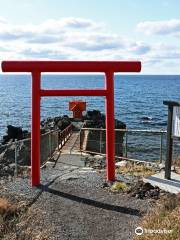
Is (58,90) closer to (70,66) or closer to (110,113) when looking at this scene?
(70,66)

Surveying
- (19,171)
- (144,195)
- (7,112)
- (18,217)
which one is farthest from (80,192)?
(7,112)

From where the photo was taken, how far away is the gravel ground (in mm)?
8750

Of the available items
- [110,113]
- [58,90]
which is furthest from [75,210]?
[58,90]

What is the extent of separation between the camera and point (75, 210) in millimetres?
10273

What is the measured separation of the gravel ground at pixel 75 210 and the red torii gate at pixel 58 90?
0.70m

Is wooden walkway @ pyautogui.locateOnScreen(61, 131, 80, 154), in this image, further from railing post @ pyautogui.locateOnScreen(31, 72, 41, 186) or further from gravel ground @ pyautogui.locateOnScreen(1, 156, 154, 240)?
railing post @ pyautogui.locateOnScreen(31, 72, 41, 186)

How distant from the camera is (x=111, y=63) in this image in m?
12.4

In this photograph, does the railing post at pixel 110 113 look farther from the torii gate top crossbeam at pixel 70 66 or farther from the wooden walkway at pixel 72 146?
the wooden walkway at pixel 72 146

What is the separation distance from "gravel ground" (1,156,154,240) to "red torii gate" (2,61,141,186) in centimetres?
70

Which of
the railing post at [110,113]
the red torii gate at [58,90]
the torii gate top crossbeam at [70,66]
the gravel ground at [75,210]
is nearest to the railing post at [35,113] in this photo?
the red torii gate at [58,90]

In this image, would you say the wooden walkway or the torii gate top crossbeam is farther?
the wooden walkway

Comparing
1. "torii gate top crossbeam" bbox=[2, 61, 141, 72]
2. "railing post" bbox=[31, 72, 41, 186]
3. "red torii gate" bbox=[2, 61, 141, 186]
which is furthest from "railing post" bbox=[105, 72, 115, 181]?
"railing post" bbox=[31, 72, 41, 186]

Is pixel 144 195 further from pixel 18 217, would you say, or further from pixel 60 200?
pixel 18 217

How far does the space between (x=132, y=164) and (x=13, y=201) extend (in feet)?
20.3
